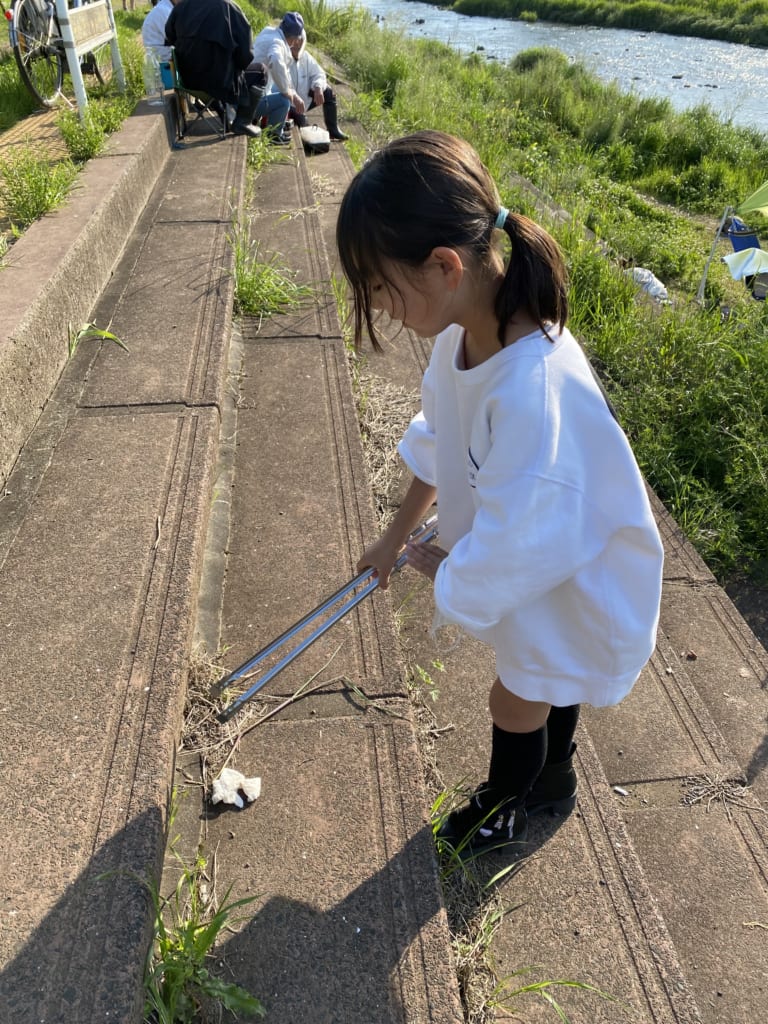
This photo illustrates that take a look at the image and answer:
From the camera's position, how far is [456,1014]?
1.30m

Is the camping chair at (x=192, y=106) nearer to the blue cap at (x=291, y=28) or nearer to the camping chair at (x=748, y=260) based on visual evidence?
the blue cap at (x=291, y=28)

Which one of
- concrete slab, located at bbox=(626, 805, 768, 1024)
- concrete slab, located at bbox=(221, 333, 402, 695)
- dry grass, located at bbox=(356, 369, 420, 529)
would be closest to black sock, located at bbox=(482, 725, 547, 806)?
concrete slab, located at bbox=(221, 333, 402, 695)

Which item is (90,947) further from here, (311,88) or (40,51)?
(311,88)

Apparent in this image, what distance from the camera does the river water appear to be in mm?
16030

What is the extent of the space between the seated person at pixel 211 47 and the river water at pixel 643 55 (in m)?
10.6

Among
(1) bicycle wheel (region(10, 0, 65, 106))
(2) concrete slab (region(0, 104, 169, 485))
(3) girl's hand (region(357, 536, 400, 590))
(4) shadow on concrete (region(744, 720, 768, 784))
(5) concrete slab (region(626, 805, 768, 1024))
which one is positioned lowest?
(4) shadow on concrete (region(744, 720, 768, 784))

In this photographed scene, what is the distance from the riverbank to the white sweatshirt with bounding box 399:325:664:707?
1054 inches

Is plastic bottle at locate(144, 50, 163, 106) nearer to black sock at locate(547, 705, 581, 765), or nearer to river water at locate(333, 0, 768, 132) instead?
black sock at locate(547, 705, 581, 765)

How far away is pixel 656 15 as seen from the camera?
24531 millimetres

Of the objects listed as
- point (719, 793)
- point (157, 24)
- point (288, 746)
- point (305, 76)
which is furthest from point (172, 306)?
point (305, 76)

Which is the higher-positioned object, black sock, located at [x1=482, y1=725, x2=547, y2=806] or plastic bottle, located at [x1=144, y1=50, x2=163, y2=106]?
plastic bottle, located at [x1=144, y1=50, x2=163, y2=106]

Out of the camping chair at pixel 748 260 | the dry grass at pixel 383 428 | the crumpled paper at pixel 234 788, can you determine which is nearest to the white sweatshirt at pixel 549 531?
the crumpled paper at pixel 234 788

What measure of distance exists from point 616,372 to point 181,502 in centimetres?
305

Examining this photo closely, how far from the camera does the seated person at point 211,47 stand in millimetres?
5805
